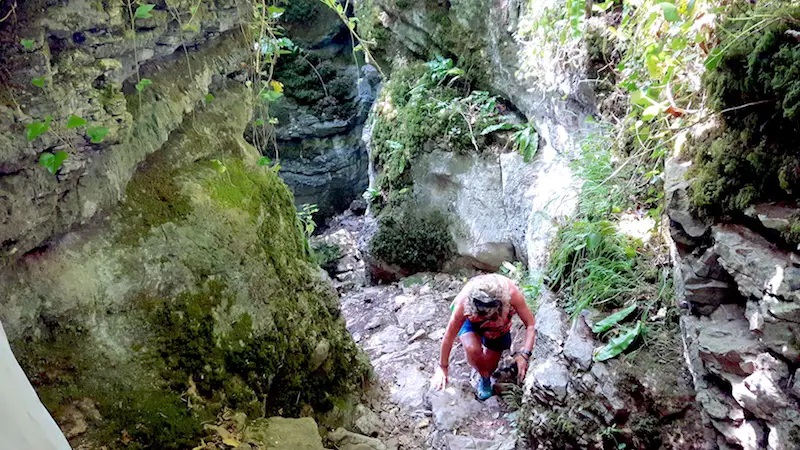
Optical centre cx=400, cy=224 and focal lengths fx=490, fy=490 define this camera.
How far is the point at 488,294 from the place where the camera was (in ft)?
13.8

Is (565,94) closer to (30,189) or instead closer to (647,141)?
(647,141)

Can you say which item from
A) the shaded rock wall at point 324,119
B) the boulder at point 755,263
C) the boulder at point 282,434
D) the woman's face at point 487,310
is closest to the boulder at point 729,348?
the boulder at point 755,263

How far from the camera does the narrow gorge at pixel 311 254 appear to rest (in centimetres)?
185

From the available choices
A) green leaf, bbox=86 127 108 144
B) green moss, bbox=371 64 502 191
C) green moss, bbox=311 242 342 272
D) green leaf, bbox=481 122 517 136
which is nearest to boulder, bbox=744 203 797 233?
green leaf, bbox=86 127 108 144

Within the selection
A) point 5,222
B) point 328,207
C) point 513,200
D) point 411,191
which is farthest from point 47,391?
point 328,207

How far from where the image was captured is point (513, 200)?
235 inches

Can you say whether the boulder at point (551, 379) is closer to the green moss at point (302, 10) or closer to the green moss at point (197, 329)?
the green moss at point (197, 329)

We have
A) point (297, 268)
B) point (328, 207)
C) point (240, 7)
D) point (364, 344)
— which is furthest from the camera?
point (328, 207)

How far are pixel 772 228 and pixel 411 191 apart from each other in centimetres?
543

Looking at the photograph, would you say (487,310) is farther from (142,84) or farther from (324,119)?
(324,119)

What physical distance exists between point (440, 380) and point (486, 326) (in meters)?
0.65

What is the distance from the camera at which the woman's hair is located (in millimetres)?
4212

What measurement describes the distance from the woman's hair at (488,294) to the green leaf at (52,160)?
3.22 metres

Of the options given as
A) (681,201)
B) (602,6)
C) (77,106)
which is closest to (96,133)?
(77,106)
